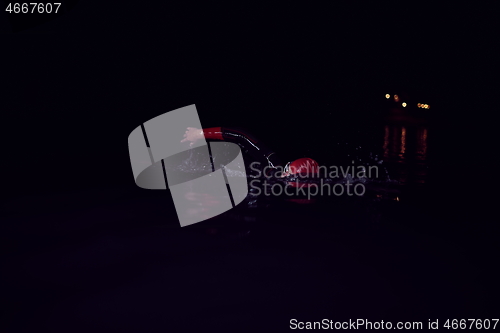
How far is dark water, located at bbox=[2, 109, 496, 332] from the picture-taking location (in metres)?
2.67

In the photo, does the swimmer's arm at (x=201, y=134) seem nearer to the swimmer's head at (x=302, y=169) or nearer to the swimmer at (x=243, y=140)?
the swimmer at (x=243, y=140)

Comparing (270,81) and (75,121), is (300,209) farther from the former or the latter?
(270,81)

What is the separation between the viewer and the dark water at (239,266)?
267cm

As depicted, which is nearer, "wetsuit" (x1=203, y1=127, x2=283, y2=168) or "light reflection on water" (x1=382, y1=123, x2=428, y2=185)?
"light reflection on water" (x1=382, y1=123, x2=428, y2=185)

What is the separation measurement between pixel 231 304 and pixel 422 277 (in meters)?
1.64

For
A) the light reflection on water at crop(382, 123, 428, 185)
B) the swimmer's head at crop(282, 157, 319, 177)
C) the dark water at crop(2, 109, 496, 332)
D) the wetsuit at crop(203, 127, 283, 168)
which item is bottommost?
the dark water at crop(2, 109, 496, 332)

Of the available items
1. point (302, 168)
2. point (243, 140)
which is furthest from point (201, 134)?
A: point (302, 168)

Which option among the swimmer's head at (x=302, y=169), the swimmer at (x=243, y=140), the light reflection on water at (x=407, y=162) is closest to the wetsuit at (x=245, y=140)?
the swimmer at (x=243, y=140)

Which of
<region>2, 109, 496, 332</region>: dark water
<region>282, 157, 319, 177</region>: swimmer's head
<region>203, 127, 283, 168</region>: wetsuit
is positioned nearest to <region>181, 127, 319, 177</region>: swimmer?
<region>203, 127, 283, 168</region>: wetsuit

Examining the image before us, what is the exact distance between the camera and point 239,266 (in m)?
3.38

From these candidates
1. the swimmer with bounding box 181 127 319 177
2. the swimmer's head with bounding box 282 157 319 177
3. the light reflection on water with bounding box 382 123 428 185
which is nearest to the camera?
the swimmer's head with bounding box 282 157 319 177

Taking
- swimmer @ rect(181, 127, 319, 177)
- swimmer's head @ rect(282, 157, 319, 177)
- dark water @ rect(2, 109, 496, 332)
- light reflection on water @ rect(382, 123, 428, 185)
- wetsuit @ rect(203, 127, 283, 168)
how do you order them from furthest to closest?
wetsuit @ rect(203, 127, 283, 168)
swimmer @ rect(181, 127, 319, 177)
light reflection on water @ rect(382, 123, 428, 185)
swimmer's head @ rect(282, 157, 319, 177)
dark water @ rect(2, 109, 496, 332)

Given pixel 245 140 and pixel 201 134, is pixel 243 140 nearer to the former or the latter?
pixel 245 140

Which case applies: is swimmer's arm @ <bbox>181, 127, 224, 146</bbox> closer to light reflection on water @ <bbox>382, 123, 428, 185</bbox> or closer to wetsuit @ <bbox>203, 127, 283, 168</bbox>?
wetsuit @ <bbox>203, 127, 283, 168</bbox>
